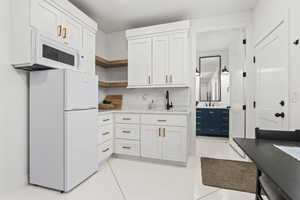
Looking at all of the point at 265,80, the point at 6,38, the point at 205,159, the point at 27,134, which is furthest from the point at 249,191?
the point at 6,38

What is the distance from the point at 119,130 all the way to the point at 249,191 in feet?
7.06

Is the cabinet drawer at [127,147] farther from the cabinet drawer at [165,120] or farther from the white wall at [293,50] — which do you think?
the white wall at [293,50]

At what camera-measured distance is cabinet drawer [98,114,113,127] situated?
8.70ft

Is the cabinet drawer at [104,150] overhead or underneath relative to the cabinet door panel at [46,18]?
underneath

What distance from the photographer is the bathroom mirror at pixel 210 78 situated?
5098mm

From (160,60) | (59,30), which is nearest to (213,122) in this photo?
(160,60)

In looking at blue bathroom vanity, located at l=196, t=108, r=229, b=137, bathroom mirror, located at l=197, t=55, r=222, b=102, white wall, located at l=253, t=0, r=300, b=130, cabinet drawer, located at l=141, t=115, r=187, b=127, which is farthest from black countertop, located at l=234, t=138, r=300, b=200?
bathroom mirror, located at l=197, t=55, r=222, b=102

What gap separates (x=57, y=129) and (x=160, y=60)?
2073 mm

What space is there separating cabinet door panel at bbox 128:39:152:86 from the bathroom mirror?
2.53 m

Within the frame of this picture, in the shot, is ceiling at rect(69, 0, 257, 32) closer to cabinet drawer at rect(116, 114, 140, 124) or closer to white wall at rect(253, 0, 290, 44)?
white wall at rect(253, 0, 290, 44)

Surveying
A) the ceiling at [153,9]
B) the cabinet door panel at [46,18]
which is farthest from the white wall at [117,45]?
the cabinet door panel at [46,18]

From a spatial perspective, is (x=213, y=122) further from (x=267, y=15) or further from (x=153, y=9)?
(x=153, y=9)

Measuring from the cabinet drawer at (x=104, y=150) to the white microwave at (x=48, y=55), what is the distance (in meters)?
1.35

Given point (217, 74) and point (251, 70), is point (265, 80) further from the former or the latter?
point (217, 74)
